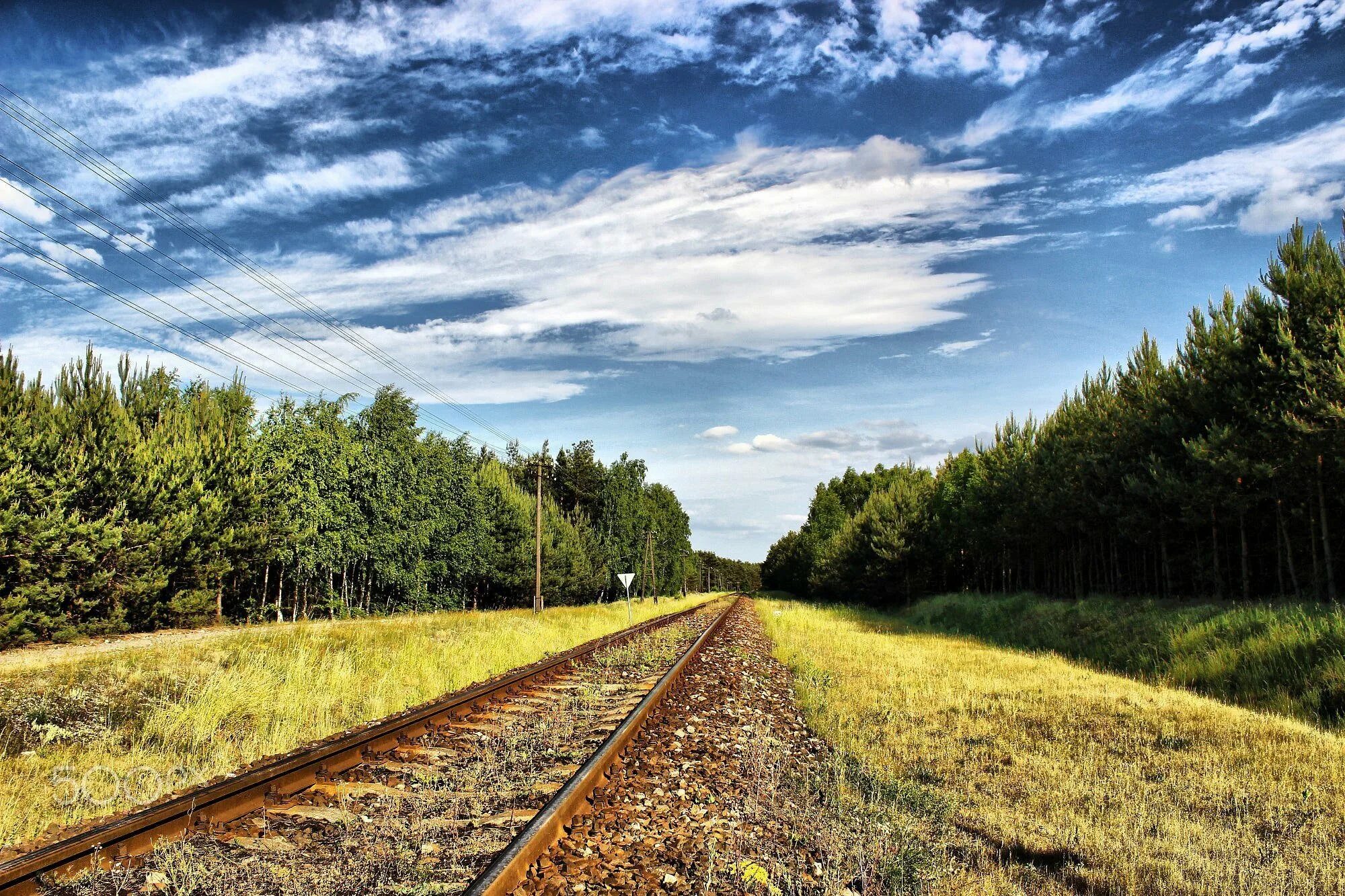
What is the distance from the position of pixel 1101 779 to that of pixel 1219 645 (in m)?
11.1

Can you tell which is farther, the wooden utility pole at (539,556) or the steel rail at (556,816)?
the wooden utility pole at (539,556)

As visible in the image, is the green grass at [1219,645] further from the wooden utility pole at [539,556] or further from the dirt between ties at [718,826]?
the wooden utility pole at [539,556]

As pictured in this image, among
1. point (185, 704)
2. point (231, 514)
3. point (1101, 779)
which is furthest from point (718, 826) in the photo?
point (231, 514)

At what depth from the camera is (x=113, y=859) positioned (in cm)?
418

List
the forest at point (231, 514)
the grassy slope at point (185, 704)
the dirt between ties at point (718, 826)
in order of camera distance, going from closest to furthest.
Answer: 1. the dirt between ties at point (718, 826)
2. the grassy slope at point (185, 704)
3. the forest at point (231, 514)

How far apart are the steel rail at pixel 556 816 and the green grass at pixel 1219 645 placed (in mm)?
9774

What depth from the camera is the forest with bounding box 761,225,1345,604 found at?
680 inches

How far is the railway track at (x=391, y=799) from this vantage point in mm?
4051

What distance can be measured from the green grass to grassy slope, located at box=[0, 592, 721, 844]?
1336 cm

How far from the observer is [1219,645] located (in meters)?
14.9

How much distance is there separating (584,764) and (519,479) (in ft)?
243

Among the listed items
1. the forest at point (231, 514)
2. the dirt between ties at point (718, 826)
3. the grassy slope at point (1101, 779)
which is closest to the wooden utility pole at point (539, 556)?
the forest at point (231, 514)

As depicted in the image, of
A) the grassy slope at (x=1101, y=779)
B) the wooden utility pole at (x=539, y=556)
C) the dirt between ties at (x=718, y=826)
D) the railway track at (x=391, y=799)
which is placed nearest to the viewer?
the railway track at (x=391, y=799)

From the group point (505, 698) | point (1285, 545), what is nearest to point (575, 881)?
point (505, 698)
